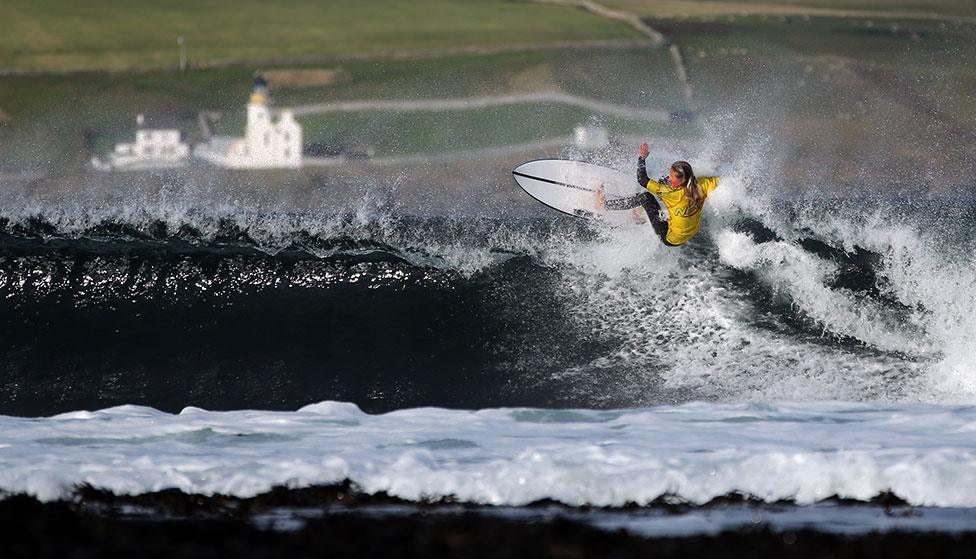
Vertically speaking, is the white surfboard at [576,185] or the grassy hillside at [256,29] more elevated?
the grassy hillside at [256,29]

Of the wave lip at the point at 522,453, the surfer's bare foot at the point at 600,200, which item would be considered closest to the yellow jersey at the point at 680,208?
the surfer's bare foot at the point at 600,200

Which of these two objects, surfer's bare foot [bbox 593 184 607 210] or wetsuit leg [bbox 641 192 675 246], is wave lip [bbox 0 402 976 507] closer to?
wetsuit leg [bbox 641 192 675 246]

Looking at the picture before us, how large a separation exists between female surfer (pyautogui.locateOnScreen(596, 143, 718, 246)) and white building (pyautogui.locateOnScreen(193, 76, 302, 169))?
9175 millimetres

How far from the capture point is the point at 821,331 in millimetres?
11305

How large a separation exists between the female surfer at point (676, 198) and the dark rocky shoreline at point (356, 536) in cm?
451

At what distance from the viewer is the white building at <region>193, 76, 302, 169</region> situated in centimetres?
1964

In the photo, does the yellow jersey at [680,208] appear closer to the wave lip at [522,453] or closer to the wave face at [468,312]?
the wave face at [468,312]

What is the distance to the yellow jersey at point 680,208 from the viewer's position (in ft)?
38.1

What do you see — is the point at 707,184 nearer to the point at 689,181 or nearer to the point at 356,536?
the point at 689,181

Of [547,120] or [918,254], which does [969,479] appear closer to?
[918,254]

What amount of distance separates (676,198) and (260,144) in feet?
35.3

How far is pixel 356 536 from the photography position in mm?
6906

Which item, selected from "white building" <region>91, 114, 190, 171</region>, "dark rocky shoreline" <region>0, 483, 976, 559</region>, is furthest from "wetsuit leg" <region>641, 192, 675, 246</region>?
"white building" <region>91, 114, 190, 171</region>

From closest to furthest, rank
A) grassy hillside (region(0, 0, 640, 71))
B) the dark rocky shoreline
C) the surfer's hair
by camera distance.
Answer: the dark rocky shoreline, the surfer's hair, grassy hillside (region(0, 0, 640, 71))
